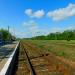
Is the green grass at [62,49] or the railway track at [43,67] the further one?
the green grass at [62,49]

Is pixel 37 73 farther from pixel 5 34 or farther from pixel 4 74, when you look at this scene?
pixel 5 34

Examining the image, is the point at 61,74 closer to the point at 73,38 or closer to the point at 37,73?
the point at 37,73

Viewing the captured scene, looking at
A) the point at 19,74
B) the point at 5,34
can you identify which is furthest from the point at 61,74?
the point at 5,34

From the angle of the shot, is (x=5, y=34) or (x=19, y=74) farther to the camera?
(x=5, y=34)

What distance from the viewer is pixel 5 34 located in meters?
142

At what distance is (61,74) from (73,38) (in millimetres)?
135874

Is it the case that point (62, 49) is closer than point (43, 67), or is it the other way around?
point (43, 67)

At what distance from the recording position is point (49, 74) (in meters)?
11.8

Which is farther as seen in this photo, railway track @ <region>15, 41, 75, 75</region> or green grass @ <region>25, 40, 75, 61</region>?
green grass @ <region>25, 40, 75, 61</region>

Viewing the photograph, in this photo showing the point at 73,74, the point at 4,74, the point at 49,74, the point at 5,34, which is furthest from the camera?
the point at 5,34

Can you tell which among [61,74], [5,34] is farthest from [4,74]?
[5,34]

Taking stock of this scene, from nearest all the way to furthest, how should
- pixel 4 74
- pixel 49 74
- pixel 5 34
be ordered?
pixel 4 74
pixel 49 74
pixel 5 34

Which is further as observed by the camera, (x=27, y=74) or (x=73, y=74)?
(x=27, y=74)

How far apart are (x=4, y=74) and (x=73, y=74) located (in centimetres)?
343
